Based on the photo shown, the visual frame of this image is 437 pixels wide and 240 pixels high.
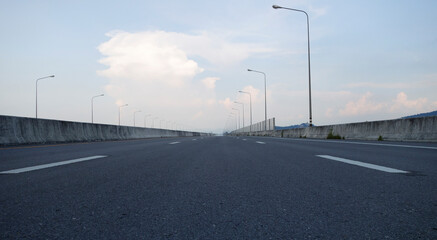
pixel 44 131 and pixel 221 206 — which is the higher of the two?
pixel 44 131

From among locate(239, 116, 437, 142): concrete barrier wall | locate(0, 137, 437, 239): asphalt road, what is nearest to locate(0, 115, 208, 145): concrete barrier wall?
locate(0, 137, 437, 239): asphalt road

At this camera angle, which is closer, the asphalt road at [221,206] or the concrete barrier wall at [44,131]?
the asphalt road at [221,206]

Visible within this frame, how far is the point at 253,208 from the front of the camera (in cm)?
242

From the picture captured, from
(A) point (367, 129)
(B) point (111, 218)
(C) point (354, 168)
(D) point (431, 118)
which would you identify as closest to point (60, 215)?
(B) point (111, 218)

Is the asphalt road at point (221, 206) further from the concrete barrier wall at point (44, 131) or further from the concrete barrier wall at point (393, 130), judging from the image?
the concrete barrier wall at point (44, 131)

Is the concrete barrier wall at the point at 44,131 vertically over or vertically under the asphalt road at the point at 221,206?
over

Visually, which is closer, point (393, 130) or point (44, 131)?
point (393, 130)

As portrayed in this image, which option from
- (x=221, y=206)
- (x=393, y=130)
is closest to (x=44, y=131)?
(x=221, y=206)

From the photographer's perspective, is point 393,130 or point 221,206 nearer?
point 221,206

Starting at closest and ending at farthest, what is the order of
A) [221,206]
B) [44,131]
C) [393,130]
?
1. [221,206]
2. [393,130]
3. [44,131]

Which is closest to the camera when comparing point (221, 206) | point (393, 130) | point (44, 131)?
point (221, 206)

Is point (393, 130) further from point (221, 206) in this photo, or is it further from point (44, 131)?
point (44, 131)

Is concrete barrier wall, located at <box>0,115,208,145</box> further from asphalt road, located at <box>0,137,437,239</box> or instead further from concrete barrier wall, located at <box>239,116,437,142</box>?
concrete barrier wall, located at <box>239,116,437,142</box>

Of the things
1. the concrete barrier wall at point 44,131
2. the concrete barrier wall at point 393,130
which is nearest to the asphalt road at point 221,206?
the concrete barrier wall at point 393,130
